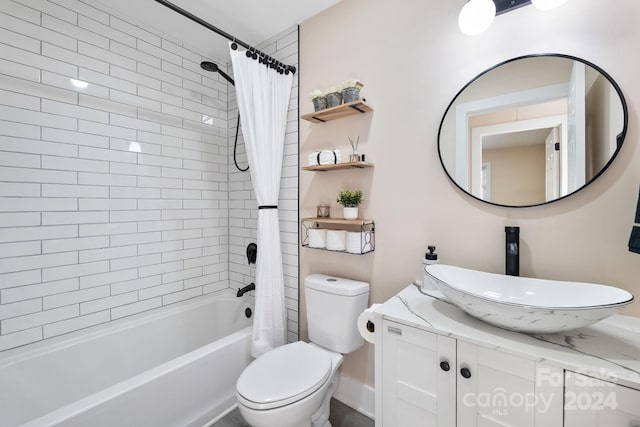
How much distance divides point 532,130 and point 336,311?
4.40 ft

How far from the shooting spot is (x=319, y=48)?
191 cm

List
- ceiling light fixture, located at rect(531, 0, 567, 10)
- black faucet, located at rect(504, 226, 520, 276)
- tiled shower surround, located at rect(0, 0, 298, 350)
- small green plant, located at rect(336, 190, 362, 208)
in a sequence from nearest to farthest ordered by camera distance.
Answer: ceiling light fixture, located at rect(531, 0, 567, 10)
black faucet, located at rect(504, 226, 520, 276)
tiled shower surround, located at rect(0, 0, 298, 350)
small green plant, located at rect(336, 190, 362, 208)

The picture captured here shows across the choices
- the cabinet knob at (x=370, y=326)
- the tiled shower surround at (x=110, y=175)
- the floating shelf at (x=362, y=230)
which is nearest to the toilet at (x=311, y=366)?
the floating shelf at (x=362, y=230)

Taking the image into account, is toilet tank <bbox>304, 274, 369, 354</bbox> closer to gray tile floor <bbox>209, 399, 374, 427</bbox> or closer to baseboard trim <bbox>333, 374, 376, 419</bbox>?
baseboard trim <bbox>333, 374, 376, 419</bbox>

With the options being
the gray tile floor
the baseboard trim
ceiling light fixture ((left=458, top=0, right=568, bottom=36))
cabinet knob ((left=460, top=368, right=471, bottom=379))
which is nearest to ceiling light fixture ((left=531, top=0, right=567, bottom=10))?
ceiling light fixture ((left=458, top=0, right=568, bottom=36))

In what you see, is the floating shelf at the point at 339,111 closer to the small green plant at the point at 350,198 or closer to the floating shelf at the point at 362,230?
the small green plant at the point at 350,198

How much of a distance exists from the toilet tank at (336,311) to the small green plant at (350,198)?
48 cm

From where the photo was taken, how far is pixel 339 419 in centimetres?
170

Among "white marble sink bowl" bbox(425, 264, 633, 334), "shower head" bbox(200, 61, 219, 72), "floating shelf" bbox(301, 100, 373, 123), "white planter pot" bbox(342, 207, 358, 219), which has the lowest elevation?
"white marble sink bowl" bbox(425, 264, 633, 334)

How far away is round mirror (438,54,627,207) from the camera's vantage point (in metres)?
1.09

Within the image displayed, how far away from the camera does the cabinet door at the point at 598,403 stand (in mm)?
727

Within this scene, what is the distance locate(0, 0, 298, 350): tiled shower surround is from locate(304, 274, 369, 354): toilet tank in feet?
1.36

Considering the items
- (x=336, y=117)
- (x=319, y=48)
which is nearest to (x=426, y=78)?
(x=336, y=117)

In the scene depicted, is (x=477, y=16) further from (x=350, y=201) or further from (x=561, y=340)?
(x=561, y=340)
